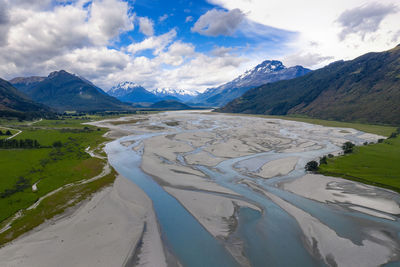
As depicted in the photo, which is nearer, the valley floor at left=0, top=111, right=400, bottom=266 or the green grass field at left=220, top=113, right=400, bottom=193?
the valley floor at left=0, top=111, right=400, bottom=266

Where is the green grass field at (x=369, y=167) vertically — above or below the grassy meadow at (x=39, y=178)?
above

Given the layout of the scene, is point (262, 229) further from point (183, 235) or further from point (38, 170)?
point (38, 170)

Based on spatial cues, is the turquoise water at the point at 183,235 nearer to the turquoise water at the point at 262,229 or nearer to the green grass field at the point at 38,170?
the turquoise water at the point at 262,229

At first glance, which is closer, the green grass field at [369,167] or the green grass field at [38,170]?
the green grass field at [38,170]

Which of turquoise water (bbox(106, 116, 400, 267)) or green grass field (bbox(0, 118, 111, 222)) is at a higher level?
green grass field (bbox(0, 118, 111, 222))

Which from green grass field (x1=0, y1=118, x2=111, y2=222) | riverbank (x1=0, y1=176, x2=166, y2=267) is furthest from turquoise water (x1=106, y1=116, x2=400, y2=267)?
green grass field (x1=0, y1=118, x2=111, y2=222)

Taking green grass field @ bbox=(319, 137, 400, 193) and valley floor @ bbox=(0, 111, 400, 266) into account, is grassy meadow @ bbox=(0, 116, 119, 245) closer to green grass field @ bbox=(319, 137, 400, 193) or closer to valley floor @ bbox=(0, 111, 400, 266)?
valley floor @ bbox=(0, 111, 400, 266)

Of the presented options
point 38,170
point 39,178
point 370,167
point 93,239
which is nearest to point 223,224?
point 93,239

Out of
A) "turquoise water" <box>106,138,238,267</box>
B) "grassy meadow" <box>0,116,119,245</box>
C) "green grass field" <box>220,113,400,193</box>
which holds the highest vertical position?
"green grass field" <box>220,113,400,193</box>

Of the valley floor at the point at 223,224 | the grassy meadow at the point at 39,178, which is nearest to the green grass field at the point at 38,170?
the grassy meadow at the point at 39,178
